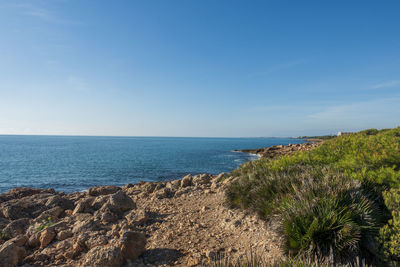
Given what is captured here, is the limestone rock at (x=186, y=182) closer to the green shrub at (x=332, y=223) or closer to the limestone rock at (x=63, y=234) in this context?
the limestone rock at (x=63, y=234)

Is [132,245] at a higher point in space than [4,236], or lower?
higher

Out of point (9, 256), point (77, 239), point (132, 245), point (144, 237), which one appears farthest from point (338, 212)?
point (9, 256)

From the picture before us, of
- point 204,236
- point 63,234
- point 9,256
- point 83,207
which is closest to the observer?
point 9,256

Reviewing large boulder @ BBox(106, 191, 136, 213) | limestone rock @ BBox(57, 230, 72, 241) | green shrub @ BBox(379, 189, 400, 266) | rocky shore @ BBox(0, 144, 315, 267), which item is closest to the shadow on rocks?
rocky shore @ BBox(0, 144, 315, 267)

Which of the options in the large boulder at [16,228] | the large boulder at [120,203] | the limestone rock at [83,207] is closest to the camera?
the large boulder at [16,228]

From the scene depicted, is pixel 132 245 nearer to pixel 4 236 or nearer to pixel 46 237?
pixel 46 237

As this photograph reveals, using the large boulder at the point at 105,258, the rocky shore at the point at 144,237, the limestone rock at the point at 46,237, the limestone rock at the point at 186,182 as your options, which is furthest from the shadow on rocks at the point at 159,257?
the limestone rock at the point at 186,182

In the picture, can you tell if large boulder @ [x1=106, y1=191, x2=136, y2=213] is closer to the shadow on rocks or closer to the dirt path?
the dirt path

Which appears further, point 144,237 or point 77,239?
point 77,239

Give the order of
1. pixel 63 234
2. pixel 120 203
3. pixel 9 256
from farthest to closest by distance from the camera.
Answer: pixel 120 203
pixel 63 234
pixel 9 256

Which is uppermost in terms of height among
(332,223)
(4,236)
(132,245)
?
(332,223)

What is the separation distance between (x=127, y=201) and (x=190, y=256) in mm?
4965

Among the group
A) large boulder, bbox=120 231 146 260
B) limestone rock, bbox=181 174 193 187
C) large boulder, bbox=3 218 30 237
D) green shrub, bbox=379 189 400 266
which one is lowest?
large boulder, bbox=3 218 30 237

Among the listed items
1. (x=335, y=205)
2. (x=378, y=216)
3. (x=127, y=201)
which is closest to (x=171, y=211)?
(x=127, y=201)
